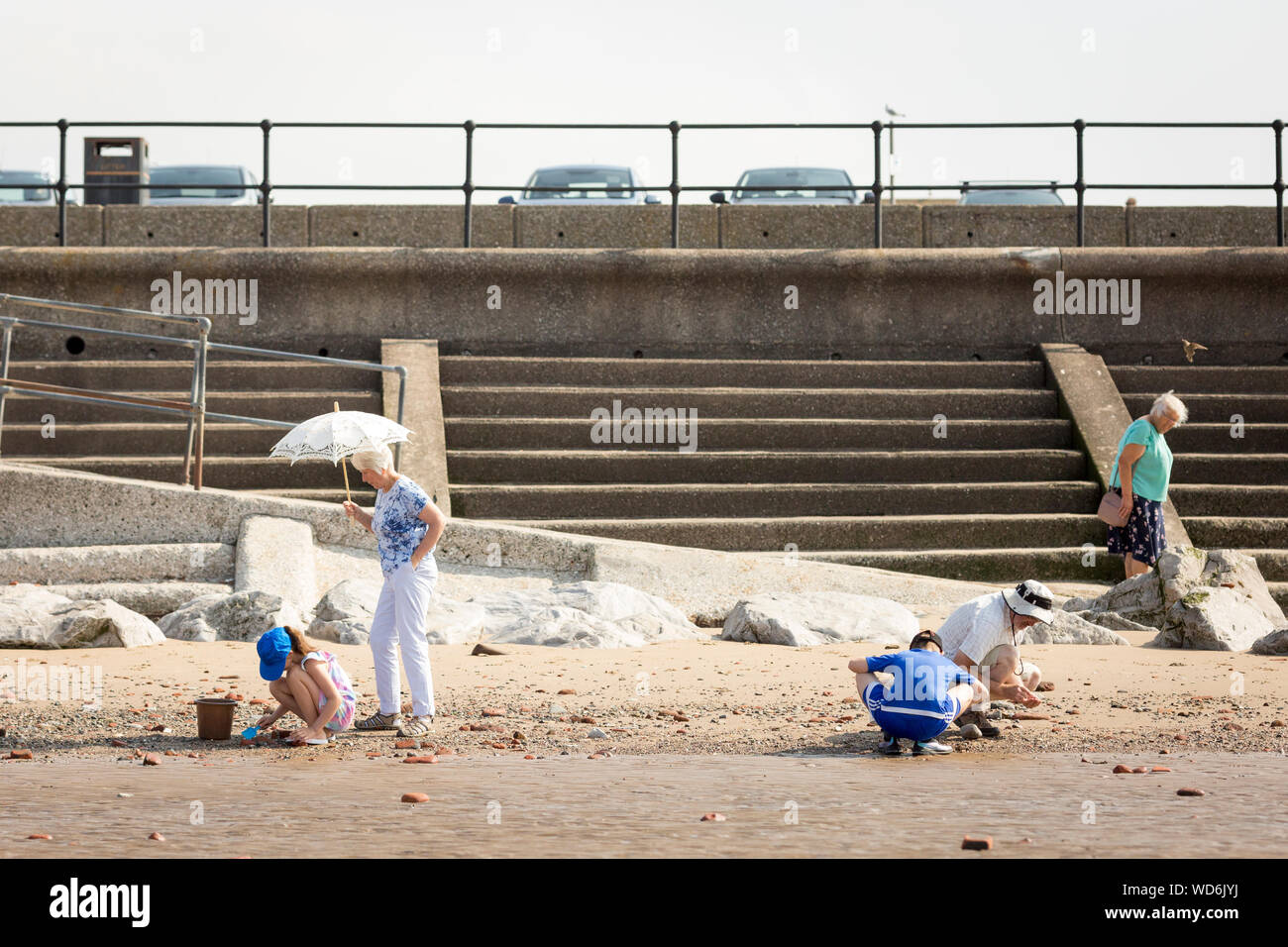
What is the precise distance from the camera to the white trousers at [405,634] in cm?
611

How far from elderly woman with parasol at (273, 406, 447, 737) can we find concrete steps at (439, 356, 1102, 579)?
4.87m

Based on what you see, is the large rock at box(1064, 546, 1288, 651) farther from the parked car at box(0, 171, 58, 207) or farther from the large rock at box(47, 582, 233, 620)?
the parked car at box(0, 171, 58, 207)

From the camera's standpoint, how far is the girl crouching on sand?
586 centimetres

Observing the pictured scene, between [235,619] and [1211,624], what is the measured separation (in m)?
5.60

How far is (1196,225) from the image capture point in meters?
15.8

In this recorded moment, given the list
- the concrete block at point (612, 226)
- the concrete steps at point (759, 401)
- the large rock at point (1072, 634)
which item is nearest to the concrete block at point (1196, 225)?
the concrete steps at point (759, 401)

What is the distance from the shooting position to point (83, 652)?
790 cm

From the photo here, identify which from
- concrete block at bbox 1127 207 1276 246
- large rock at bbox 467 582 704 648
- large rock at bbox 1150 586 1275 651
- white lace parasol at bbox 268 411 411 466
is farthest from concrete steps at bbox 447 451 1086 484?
white lace parasol at bbox 268 411 411 466

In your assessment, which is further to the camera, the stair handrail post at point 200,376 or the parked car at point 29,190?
the parked car at point 29,190

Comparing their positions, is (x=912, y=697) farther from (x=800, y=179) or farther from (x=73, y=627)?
(x=800, y=179)

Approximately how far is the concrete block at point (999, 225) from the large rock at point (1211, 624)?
820cm

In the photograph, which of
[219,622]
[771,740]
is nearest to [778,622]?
[771,740]

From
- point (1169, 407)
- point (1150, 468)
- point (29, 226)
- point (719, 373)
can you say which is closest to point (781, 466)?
point (719, 373)

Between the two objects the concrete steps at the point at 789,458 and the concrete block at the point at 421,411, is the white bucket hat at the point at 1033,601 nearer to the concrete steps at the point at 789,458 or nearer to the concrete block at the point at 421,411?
the concrete steps at the point at 789,458
